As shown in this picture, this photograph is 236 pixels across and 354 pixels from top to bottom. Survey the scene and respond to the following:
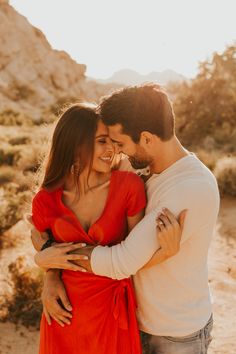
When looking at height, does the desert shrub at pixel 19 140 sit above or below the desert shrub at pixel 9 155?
below

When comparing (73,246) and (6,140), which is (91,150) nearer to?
(73,246)

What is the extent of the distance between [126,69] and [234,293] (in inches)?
7149

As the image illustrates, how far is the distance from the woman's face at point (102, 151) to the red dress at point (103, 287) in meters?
0.10

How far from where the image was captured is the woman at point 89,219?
7.06 ft

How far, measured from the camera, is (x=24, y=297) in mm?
4910

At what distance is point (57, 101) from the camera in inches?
Result: 1423

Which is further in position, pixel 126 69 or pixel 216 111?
pixel 126 69

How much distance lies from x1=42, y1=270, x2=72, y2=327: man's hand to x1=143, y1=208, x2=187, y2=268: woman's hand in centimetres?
51

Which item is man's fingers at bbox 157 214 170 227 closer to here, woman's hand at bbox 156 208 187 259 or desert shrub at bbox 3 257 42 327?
woman's hand at bbox 156 208 187 259

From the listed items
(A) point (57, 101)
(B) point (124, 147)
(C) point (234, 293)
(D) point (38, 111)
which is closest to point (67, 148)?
(B) point (124, 147)

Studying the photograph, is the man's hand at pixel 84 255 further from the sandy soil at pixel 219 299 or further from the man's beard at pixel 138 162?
the sandy soil at pixel 219 299

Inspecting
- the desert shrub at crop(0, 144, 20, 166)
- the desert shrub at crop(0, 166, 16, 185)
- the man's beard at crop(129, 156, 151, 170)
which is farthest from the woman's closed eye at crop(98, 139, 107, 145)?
the desert shrub at crop(0, 144, 20, 166)

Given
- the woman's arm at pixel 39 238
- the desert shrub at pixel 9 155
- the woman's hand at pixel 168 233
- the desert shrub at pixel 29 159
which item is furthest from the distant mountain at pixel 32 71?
the woman's hand at pixel 168 233

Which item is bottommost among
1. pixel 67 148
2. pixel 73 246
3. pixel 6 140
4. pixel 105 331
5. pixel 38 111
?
pixel 38 111
